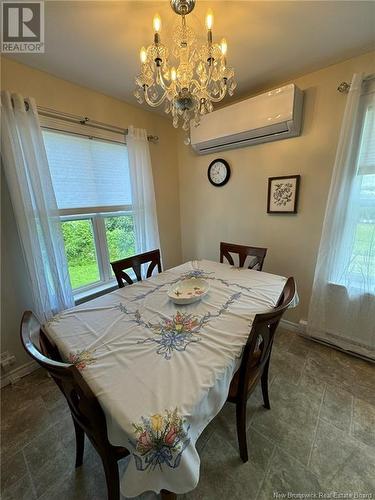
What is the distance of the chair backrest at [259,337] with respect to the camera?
90 cm

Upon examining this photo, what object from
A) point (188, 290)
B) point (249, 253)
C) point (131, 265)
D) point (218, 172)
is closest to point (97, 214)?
point (131, 265)

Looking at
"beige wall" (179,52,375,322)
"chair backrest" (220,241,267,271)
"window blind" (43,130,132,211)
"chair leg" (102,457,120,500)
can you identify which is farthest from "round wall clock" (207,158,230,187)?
"chair leg" (102,457,120,500)

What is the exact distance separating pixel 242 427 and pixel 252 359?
37 cm

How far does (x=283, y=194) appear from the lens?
6.72 feet

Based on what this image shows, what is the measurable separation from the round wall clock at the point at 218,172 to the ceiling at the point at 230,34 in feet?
2.63

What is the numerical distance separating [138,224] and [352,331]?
7.56ft

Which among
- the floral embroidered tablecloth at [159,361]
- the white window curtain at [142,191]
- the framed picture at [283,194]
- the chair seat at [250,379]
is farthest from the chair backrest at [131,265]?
the framed picture at [283,194]

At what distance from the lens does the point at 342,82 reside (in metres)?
1.64

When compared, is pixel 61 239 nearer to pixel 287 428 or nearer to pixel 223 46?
pixel 223 46

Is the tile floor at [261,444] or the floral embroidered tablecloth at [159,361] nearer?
the floral embroidered tablecloth at [159,361]

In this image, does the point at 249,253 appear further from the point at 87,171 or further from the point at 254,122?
the point at 87,171

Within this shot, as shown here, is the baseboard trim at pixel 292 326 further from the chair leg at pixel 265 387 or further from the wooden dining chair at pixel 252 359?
the wooden dining chair at pixel 252 359

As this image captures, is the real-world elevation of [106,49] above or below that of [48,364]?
above

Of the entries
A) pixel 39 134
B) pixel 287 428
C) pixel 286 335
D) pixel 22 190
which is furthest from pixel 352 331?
pixel 39 134
